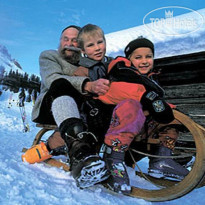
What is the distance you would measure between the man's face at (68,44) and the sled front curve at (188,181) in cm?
131

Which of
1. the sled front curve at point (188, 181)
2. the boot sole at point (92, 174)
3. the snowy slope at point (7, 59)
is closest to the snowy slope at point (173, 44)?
the sled front curve at point (188, 181)

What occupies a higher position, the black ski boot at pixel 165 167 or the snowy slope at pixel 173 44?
the snowy slope at pixel 173 44

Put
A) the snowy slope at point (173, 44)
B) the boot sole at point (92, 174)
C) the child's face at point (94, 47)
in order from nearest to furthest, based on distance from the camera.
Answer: the boot sole at point (92, 174), the child's face at point (94, 47), the snowy slope at point (173, 44)

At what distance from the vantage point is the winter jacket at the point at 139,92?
5.06ft

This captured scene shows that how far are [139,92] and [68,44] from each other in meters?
1.17

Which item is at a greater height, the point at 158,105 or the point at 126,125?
the point at 158,105

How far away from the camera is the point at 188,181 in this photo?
1.34 m

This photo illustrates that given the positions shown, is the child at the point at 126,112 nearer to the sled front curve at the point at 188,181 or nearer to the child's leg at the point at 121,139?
the child's leg at the point at 121,139

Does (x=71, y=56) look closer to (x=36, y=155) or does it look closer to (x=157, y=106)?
(x=36, y=155)

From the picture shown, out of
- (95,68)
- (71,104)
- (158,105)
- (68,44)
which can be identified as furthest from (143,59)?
(68,44)

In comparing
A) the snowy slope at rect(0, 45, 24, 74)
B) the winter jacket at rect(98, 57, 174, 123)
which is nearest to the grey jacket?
the winter jacket at rect(98, 57, 174, 123)

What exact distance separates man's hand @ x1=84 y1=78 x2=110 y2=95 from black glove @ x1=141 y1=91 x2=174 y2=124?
280mm

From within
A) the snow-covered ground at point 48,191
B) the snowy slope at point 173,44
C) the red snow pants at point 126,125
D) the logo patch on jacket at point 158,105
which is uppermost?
the snowy slope at point 173,44

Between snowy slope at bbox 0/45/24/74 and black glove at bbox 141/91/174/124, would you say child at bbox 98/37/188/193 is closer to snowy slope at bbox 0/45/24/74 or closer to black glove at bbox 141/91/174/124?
black glove at bbox 141/91/174/124
